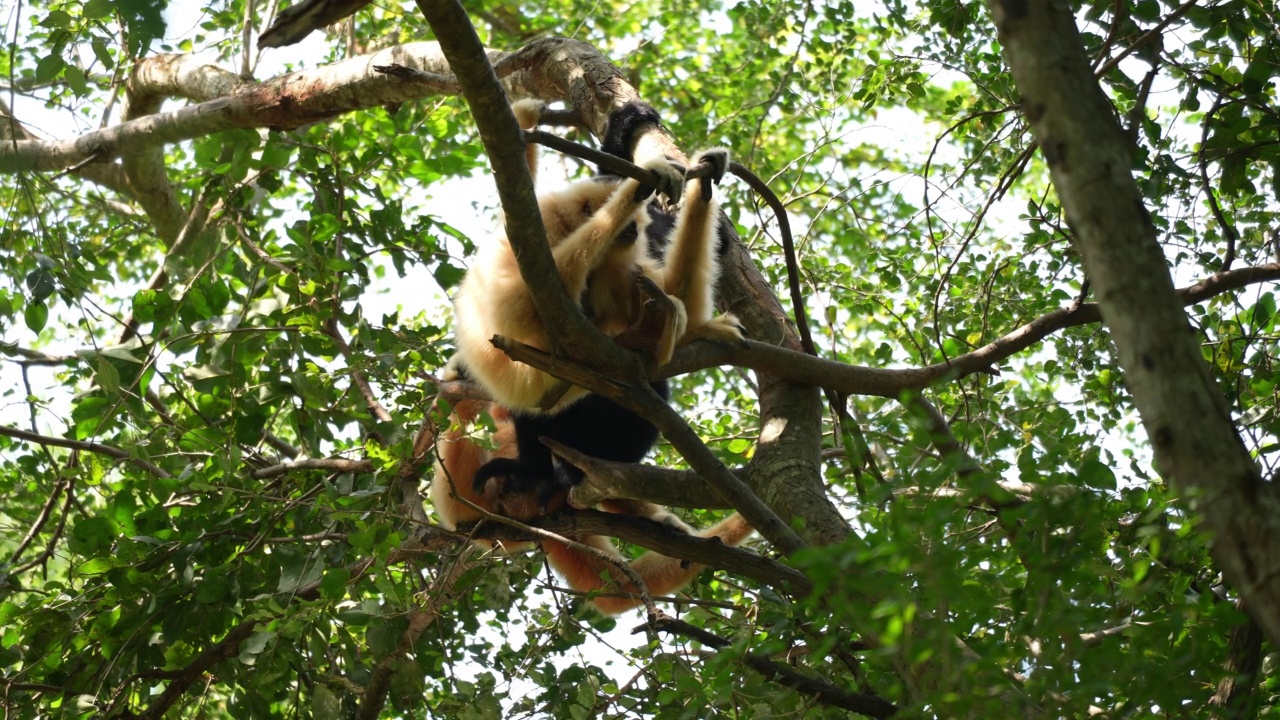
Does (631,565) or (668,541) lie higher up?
(631,565)

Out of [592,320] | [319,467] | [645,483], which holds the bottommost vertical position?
[645,483]

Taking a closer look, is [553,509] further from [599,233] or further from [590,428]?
[599,233]

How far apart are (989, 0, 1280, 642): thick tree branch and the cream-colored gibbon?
2.23 m

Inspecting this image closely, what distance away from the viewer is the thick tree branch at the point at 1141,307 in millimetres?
1331

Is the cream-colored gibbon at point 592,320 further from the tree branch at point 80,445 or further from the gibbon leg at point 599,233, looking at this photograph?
the tree branch at point 80,445

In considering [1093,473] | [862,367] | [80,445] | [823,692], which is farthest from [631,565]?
[1093,473]

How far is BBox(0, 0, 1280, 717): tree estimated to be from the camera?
173cm

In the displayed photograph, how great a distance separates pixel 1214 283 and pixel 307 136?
4.20 m

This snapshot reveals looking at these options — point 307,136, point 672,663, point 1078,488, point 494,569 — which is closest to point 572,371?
point 672,663

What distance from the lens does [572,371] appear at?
3309 mm

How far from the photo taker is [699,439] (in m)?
3.24

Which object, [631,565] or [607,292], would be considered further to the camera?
[631,565]

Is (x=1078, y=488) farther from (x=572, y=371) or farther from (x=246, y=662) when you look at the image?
(x=246, y=662)

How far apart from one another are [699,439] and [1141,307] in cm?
193
